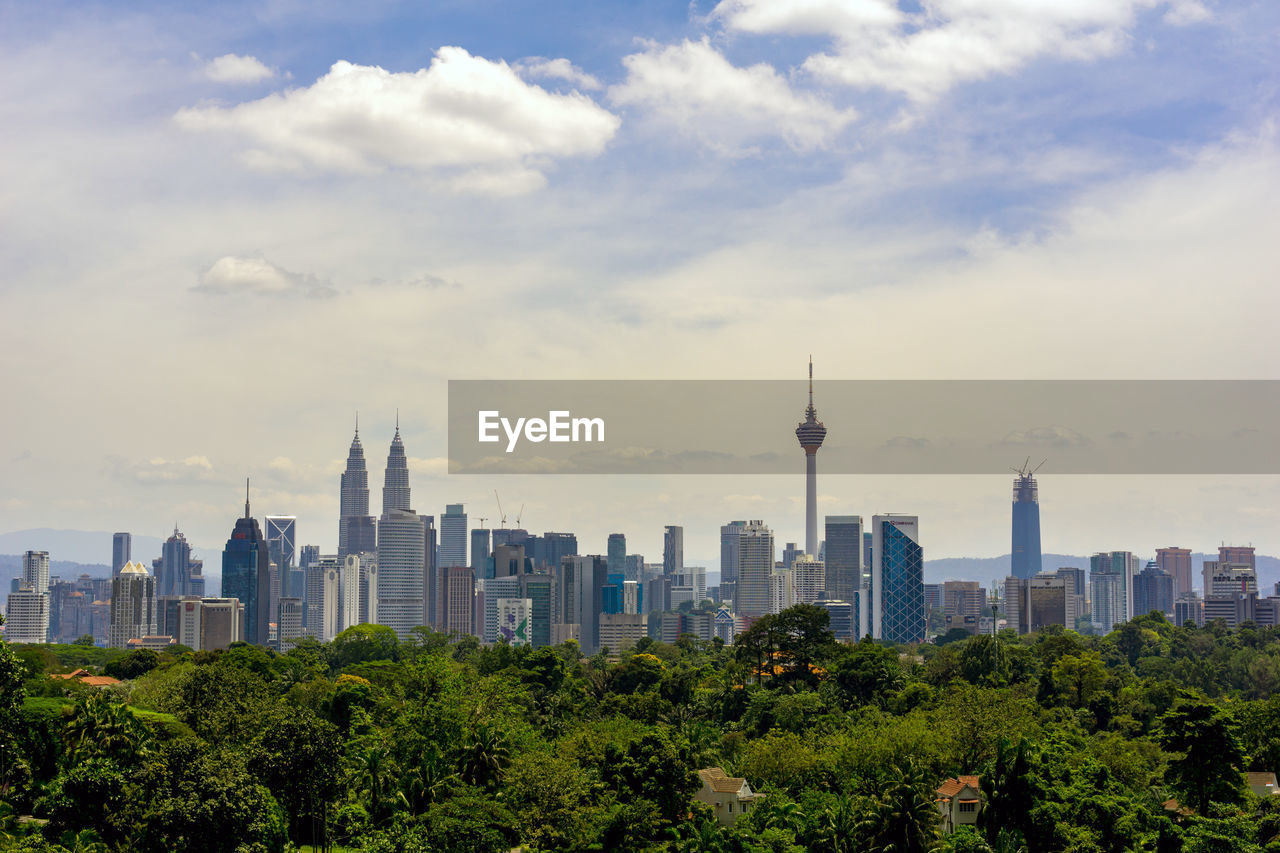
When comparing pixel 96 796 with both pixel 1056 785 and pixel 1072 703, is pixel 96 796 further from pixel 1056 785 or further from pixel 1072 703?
pixel 1072 703

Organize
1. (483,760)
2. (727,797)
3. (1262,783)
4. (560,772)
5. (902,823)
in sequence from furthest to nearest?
(1262,783) → (727,797) → (483,760) → (560,772) → (902,823)

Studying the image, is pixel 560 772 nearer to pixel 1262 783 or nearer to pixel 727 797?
pixel 727 797

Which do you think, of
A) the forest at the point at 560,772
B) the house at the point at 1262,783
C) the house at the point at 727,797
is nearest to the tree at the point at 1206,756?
the forest at the point at 560,772

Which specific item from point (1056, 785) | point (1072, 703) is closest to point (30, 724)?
point (1056, 785)

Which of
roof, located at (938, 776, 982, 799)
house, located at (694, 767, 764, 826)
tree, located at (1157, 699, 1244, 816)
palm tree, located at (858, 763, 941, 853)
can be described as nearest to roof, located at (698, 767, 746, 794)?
house, located at (694, 767, 764, 826)

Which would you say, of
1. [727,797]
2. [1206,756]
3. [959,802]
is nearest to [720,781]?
[727,797]

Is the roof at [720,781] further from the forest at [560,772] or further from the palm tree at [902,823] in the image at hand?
the palm tree at [902,823]

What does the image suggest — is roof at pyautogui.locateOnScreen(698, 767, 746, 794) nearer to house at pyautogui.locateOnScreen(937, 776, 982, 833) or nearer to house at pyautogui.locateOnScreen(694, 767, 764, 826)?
house at pyautogui.locateOnScreen(694, 767, 764, 826)
